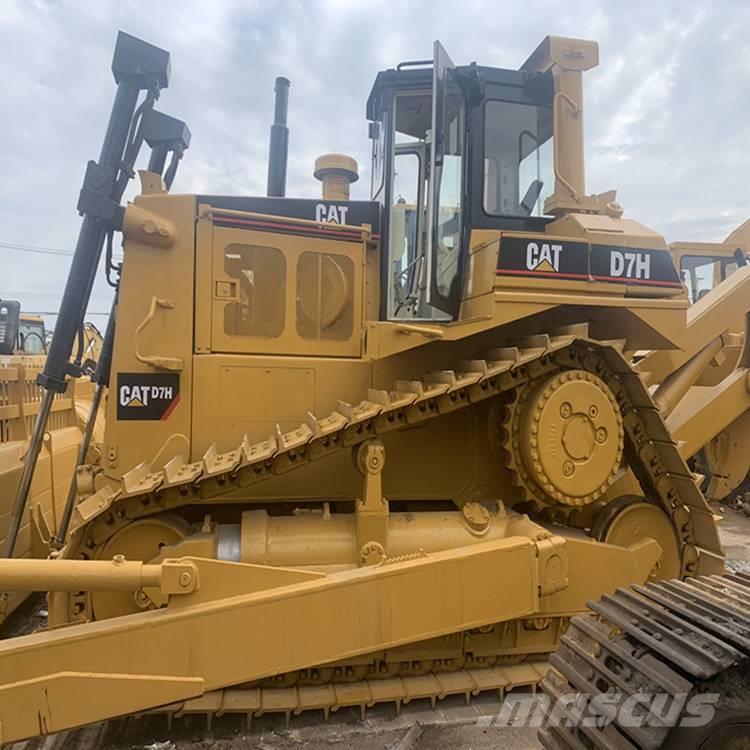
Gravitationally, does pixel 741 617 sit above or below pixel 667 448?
below

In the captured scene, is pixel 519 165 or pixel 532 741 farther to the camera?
pixel 519 165

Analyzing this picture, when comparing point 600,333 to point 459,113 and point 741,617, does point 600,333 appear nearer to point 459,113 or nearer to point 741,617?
point 459,113

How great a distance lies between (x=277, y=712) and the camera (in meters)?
3.00

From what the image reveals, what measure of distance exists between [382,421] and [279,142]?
2425mm

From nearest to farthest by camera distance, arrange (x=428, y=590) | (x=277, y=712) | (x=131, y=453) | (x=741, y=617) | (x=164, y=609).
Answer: (x=741, y=617), (x=164, y=609), (x=428, y=590), (x=277, y=712), (x=131, y=453)

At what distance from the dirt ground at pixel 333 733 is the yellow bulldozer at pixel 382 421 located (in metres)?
0.11

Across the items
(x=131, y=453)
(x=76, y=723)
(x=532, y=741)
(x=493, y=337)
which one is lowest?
(x=532, y=741)

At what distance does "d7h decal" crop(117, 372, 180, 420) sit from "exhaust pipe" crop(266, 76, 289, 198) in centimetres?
166

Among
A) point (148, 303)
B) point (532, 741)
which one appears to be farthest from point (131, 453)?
point (532, 741)

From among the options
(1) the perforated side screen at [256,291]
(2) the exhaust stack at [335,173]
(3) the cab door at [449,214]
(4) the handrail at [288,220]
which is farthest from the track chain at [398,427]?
(2) the exhaust stack at [335,173]

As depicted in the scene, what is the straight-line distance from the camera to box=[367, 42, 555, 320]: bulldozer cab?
336cm

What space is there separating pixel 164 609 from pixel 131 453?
1.03m

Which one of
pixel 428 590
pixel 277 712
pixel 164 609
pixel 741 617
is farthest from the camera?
pixel 277 712

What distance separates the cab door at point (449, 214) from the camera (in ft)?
10.7
